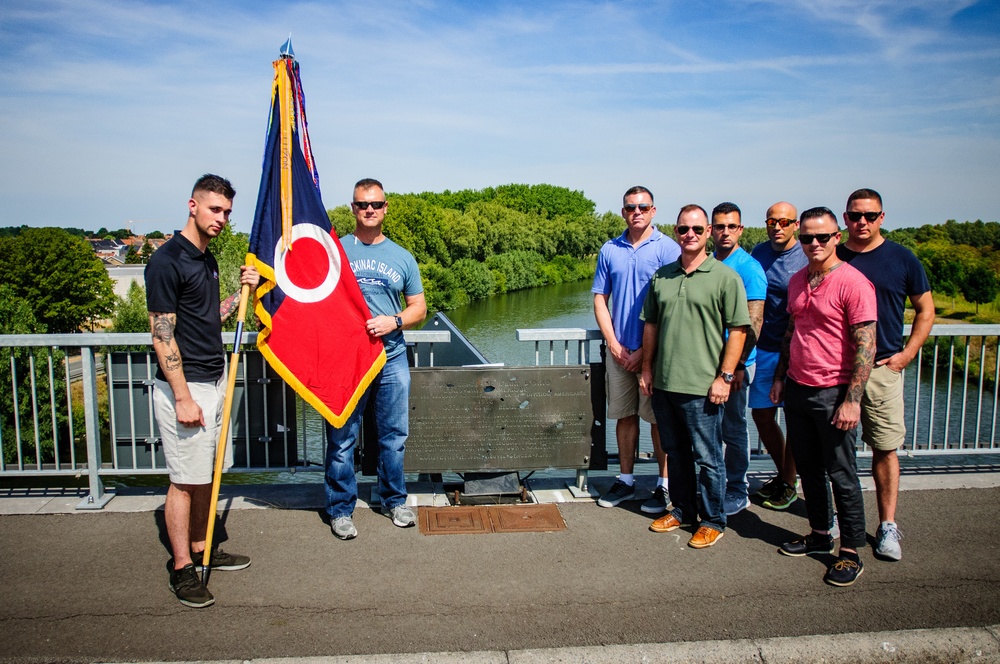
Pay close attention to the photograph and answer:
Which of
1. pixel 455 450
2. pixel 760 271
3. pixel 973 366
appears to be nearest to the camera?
pixel 760 271

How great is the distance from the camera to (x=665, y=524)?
503cm

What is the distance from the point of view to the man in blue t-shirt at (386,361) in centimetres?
492

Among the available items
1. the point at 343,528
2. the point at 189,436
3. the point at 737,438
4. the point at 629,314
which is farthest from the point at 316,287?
the point at 737,438

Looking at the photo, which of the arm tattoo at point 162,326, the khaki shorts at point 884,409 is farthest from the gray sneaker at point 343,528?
the khaki shorts at point 884,409

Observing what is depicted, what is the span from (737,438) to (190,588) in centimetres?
361

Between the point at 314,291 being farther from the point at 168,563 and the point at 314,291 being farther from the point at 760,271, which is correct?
the point at 760,271

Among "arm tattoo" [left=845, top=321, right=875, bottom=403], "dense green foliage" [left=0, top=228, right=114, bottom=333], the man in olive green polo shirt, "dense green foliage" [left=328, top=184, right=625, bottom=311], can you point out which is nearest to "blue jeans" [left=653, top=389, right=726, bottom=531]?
the man in olive green polo shirt

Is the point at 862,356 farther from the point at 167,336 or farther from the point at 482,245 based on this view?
the point at 482,245

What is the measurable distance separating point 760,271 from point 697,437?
124cm

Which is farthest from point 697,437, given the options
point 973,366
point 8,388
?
point 8,388

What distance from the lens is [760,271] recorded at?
5.09m

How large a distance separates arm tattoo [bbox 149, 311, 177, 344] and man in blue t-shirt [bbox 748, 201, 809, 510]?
12.8 feet

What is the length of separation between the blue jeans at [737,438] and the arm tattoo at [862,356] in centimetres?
91

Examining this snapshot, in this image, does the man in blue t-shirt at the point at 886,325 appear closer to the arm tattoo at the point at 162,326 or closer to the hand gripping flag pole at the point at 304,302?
the hand gripping flag pole at the point at 304,302
